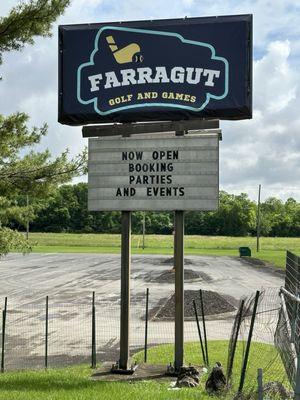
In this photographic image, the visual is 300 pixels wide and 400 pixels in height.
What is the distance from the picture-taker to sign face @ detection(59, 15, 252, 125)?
10.7 meters

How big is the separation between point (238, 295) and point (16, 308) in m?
Result: 11.4

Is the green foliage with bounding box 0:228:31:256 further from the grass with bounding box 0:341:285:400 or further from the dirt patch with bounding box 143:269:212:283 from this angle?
the dirt patch with bounding box 143:269:212:283

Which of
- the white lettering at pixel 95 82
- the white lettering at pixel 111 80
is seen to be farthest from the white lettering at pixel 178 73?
the white lettering at pixel 95 82

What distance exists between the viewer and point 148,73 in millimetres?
11141

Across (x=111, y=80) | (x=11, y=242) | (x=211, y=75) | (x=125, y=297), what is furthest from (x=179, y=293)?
(x=11, y=242)

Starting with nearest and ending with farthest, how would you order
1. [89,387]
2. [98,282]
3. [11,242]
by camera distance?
[89,387], [11,242], [98,282]

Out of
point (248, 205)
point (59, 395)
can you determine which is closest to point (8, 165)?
point (59, 395)

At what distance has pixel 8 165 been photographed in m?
14.7

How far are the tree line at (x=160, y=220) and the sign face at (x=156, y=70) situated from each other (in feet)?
370

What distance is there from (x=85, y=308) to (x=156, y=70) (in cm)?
1455

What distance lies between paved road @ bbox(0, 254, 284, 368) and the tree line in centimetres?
8584

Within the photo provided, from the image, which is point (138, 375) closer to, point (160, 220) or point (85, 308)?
point (85, 308)

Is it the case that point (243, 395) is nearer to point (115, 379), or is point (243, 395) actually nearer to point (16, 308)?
point (115, 379)

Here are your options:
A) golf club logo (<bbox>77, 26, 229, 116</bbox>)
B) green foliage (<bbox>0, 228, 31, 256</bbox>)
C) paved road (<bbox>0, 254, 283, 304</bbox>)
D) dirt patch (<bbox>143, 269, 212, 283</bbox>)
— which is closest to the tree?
green foliage (<bbox>0, 228, 31, 256</bbox>)
